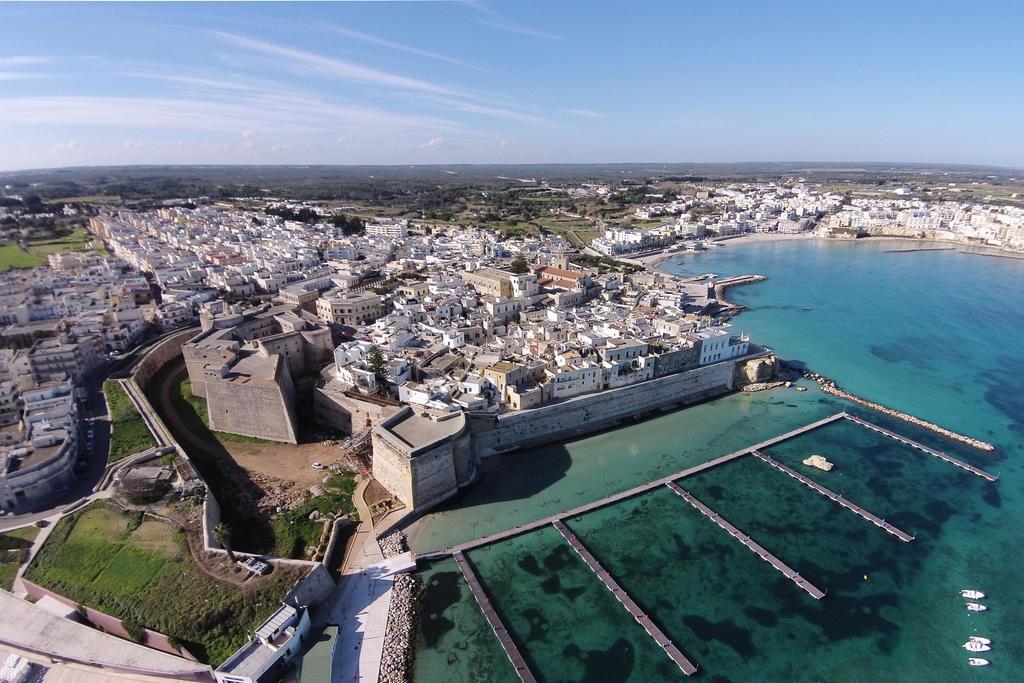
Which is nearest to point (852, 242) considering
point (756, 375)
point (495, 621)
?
point (756, 375)

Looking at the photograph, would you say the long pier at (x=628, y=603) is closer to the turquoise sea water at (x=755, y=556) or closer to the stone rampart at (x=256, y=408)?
the turquoise sea water at (x=755, y=556)

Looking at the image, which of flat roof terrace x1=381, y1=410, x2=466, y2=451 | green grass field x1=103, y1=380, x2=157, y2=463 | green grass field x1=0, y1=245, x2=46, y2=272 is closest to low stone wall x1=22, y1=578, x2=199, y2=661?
green grass field x1=103, y1=380, x2=157, y2=463

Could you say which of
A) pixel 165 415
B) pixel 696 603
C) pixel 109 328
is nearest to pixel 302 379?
pixel 165 415

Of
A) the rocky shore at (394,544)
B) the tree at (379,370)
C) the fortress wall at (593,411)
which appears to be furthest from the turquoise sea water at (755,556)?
the tree at (379,370)

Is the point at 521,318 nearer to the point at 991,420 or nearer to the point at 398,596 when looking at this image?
the point at 398,596

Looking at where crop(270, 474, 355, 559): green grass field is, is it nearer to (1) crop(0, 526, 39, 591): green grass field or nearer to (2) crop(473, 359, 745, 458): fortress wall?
(2) crop(473, 359, 745, 458): fortress wall

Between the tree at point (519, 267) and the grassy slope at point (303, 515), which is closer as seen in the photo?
the grassy slope at point (303, 515)

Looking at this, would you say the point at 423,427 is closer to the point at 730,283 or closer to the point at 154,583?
the point at 154,583
